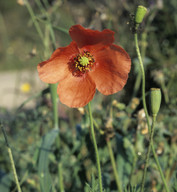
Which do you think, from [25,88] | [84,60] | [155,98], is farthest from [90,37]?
[25,88]

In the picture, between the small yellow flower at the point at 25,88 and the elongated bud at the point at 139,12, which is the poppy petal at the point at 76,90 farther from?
the small yellow flower at the point at 25,88

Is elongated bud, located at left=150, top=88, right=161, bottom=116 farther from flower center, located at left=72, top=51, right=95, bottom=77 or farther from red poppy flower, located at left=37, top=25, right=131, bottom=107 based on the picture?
flower center, located at left=72, top=51, right=95, bottom=77

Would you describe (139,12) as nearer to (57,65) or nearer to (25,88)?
(57,65)

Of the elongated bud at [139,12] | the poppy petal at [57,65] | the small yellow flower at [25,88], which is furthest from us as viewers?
the small yellow flower at [25,88]

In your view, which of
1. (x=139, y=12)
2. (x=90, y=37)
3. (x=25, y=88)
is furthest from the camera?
(x=25, y=88)

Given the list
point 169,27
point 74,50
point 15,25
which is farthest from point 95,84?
point 15,25

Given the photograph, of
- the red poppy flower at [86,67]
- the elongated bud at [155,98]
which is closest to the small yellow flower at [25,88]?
the red poppy flower at [86,67]
